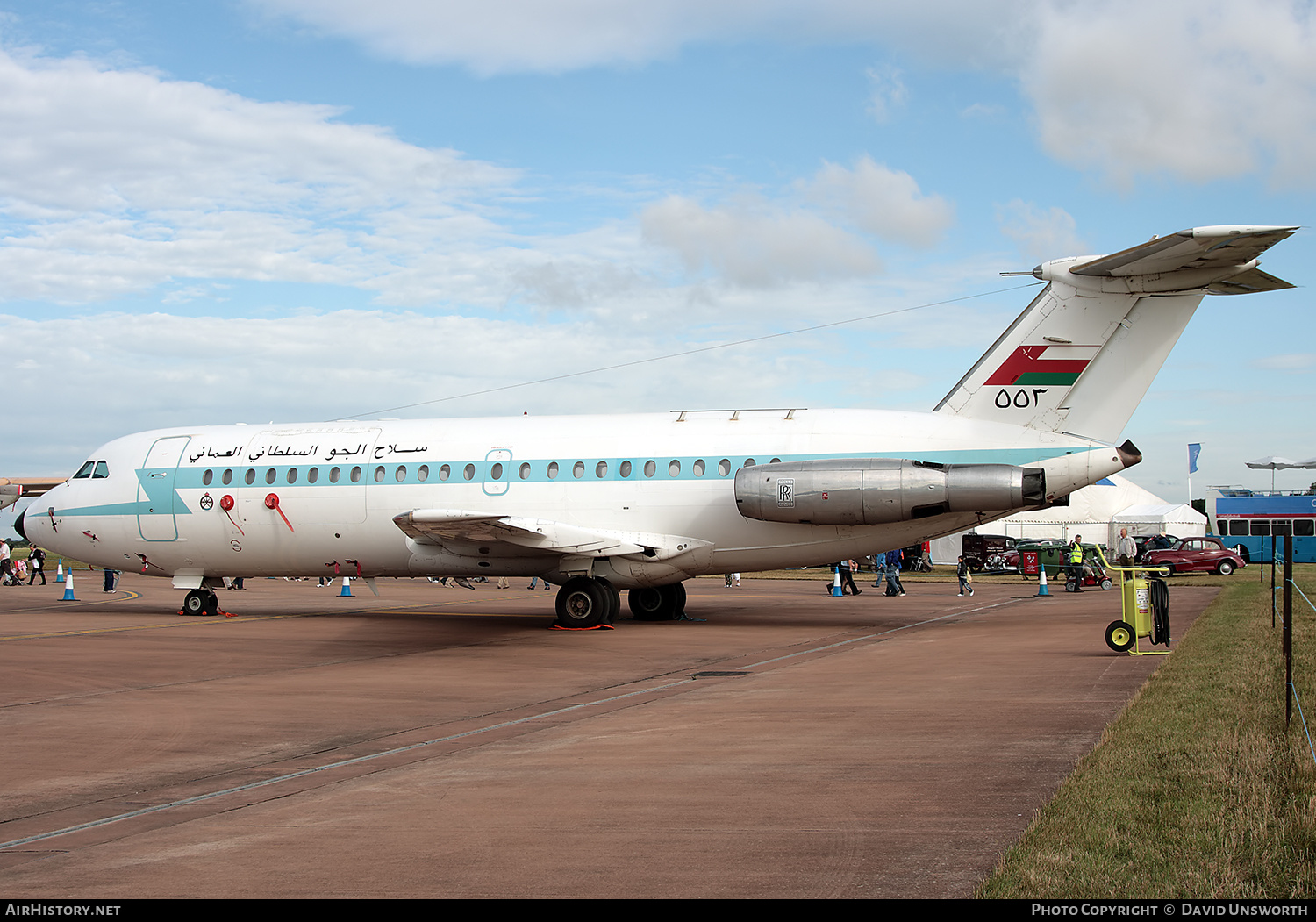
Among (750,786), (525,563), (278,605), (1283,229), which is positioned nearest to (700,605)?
(525,563)

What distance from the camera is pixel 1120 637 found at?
14742 millimetres

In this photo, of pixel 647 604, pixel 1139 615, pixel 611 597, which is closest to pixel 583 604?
pixel 611 597

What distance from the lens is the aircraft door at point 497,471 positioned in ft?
70.6

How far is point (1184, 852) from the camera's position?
5.34 meters

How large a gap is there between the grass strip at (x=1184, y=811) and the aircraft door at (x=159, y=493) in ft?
66.4

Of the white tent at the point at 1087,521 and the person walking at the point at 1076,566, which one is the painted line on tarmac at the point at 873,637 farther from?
the white tent at the point at 1087,521

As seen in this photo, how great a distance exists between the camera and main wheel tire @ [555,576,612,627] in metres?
20.7

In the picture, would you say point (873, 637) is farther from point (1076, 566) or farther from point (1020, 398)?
point (1076, 566)

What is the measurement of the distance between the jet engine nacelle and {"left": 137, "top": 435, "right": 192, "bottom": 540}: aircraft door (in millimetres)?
12719

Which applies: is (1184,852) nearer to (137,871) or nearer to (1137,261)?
(137,871)

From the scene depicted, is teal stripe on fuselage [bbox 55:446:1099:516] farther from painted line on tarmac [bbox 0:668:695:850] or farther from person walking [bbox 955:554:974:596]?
person walking [bbox 955:554:974:596]

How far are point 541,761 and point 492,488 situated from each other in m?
13.3

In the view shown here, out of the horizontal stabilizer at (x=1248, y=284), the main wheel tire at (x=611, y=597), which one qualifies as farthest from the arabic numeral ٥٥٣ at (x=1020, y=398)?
the main wheel tire at (x=611, y=597)

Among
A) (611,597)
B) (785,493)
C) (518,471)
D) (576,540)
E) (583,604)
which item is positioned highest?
(518,471)
